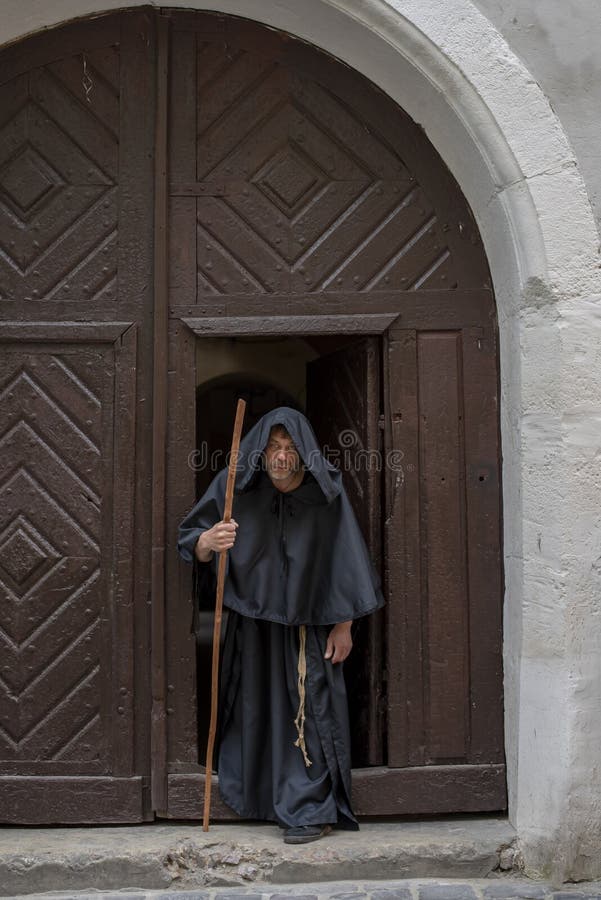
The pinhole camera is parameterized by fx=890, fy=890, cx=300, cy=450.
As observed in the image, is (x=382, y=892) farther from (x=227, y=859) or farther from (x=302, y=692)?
(x=302, y=692)

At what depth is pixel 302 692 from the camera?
3.51 metres

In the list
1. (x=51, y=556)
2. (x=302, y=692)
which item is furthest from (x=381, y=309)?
(x=51, y=556)

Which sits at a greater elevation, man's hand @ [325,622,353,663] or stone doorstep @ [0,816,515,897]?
man's hand @ [325,622,353,663]

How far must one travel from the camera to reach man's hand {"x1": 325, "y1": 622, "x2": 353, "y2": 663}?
3.54 m

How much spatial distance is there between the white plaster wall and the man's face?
0.88 m

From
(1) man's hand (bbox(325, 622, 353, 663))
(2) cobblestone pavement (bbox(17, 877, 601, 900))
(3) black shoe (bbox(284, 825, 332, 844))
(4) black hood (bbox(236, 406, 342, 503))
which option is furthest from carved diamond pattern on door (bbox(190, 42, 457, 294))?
(2) cobblestone pavement (bbox(17, 877, 601, 900))

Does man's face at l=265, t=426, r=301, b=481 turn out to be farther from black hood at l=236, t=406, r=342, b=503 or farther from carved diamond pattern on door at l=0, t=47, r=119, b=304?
carved diamond pattern on door at l=0, t=47, r=119, b=304

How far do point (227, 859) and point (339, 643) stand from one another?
0.90 metres

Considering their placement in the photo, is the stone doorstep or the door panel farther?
the door panel

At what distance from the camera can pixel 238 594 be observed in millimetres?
3514

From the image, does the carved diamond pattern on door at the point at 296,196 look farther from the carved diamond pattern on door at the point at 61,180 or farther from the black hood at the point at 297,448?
the black hood at the point at 297,448

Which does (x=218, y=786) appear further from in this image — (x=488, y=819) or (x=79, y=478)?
(x=79, y=478)

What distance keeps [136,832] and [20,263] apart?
2.33 metres

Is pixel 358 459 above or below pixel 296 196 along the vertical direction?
below
